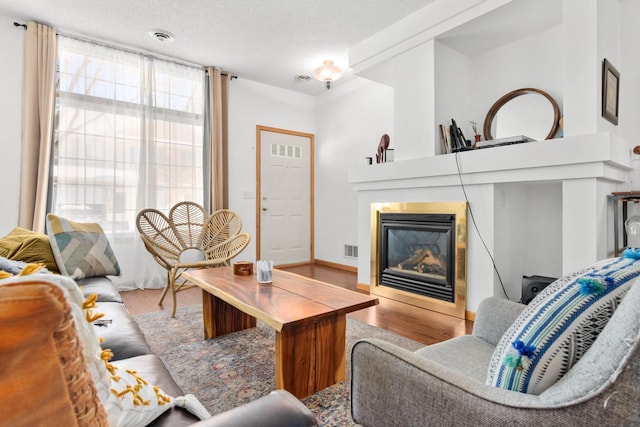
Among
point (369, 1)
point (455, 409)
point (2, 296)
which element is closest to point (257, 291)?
point (455, 409)

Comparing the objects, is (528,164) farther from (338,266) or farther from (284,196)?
(284,196)

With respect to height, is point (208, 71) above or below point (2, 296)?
above

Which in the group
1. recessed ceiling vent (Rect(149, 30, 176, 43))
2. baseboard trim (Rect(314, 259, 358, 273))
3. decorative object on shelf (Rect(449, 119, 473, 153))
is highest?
recessed ceiling vent (Rect(149, 30, 176, 43))

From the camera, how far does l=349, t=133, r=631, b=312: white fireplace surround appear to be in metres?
2.12

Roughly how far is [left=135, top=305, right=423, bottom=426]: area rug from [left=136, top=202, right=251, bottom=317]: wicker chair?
660mm

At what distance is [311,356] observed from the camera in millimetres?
1562

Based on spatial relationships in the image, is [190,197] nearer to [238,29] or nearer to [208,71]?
[208,71]

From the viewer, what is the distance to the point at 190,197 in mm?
4055

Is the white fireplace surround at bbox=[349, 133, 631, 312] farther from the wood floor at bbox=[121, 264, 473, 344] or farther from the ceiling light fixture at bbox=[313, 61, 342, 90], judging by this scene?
the ceiling light fixture at bbox=[313, 61, 342, 90]

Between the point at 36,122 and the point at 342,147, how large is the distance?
3474 mm

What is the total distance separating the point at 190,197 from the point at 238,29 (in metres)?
1.96

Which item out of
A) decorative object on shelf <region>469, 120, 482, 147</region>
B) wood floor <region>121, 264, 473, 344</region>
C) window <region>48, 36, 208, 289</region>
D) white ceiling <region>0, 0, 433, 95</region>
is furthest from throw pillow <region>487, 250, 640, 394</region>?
window <region>48, 36, 208, 289</region>

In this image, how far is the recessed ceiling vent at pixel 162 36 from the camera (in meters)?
3.36

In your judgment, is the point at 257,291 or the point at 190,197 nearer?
the point at 257,291
